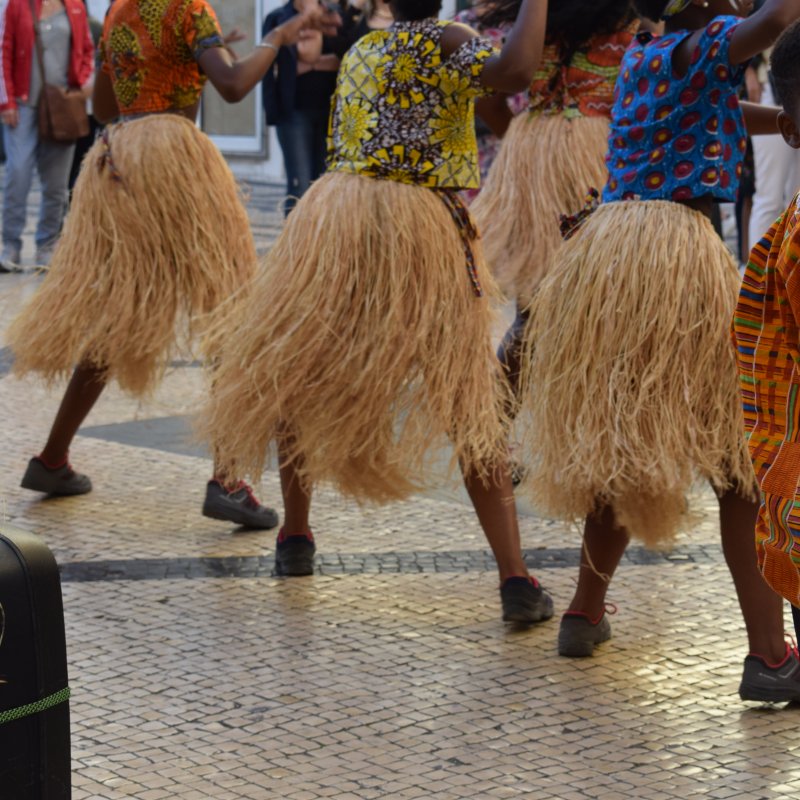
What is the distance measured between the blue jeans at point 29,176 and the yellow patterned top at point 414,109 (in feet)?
21.0

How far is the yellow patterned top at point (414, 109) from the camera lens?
3.96 metres

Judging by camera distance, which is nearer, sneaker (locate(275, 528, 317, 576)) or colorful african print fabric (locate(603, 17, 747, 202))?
colorful african print fabric (locate(603, 17, 747, 202))

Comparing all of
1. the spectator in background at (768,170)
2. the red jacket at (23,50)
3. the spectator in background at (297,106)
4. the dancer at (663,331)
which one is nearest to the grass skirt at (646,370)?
the dancer at (663,331)

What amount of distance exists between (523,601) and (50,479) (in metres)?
1.83

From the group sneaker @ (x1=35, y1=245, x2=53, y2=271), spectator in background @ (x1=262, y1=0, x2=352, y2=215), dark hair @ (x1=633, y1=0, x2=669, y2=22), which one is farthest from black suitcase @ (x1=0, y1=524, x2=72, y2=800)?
spectator in background @ (x1=262, y1=0, x2=352, y2=215)

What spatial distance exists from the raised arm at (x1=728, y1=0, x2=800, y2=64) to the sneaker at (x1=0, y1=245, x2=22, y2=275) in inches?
285

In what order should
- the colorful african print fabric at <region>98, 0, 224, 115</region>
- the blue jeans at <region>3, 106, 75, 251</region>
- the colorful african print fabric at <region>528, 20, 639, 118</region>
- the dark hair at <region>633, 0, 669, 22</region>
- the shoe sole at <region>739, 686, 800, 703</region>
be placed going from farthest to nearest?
the blue jeans at <region>3, 106, 75, 251</region> → the colorful african print fabric at <region>528, 20, 639, 118</region> → the colorful african print fabric at <region>98, 0, 224, 115</region> → the dark hair at <region>633, 0, 669, 22</region> → the shoe sole at <region>739, 686, 800, 703</region>

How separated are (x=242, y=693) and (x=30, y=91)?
725 cm

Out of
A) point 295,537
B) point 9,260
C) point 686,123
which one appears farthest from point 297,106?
point 686,123

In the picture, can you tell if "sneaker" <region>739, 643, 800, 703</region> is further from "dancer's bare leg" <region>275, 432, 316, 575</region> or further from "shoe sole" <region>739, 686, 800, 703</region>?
"dancer's bare leg" <region>275, 432, 316, 575</region>

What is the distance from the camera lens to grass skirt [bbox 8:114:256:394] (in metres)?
4.82

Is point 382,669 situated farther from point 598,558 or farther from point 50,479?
point 50,479

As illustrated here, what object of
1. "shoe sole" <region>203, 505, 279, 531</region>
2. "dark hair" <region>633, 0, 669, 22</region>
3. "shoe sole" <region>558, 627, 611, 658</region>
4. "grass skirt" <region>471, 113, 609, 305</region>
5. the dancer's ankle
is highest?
"dark hair" <region>633, 0, 669, 22</region>

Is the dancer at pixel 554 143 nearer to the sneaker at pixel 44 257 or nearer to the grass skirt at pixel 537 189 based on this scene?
the grass skirt at pixel 537 189
